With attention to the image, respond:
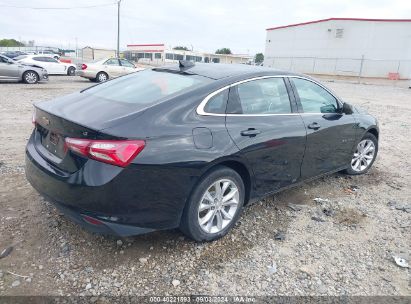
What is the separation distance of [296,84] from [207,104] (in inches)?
57.2

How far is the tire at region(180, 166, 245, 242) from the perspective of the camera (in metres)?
3.08

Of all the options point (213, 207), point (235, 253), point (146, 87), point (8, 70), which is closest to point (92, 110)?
point (146, 87)

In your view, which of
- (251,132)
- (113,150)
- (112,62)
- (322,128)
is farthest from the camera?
(112,62)

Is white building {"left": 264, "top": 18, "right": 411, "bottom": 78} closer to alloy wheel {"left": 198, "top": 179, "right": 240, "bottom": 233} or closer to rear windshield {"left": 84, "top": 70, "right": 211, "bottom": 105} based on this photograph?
rear windshield {"left": 84, "top": 70, "right": 211, "bottom": 105}

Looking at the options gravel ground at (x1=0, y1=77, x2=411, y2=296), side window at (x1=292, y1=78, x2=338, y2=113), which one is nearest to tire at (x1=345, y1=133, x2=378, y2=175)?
gravel ground at (x1=0, y1=77, x2=411, y2=296)

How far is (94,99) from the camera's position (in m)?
3.31

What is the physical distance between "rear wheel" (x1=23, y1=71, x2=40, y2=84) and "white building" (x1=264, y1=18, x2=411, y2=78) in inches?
1147

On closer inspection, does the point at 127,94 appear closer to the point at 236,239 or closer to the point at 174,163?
the point at 174,163

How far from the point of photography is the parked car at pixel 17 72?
15680 millimetres

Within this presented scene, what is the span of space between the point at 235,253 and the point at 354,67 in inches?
1438

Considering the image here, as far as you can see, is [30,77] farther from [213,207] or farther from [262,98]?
[213,207]

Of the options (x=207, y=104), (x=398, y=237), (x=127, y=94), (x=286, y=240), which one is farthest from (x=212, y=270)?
(x=398, y=237)

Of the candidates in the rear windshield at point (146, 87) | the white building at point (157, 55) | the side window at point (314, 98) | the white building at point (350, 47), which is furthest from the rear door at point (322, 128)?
the white building at point (157, 55)

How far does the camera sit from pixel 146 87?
350 cm
